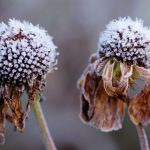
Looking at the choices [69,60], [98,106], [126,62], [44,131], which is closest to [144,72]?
[126,62]

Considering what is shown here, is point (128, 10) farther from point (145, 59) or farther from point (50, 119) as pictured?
point (145, 59)

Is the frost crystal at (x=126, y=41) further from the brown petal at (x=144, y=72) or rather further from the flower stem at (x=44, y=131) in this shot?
the flower stem at (x=44, y=131)

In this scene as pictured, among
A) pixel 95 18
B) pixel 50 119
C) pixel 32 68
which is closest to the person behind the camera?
pixel 32 68

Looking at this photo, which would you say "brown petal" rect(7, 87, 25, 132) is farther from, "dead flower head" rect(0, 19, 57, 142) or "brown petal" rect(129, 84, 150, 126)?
"brown petal" rect(129, 84, 150, 126)

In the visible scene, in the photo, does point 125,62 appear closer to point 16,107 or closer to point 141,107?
point 141,107

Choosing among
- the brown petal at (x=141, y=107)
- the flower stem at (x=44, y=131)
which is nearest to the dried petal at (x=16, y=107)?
the flower stem at (x=44, y=131)

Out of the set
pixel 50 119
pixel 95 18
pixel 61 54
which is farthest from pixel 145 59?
pixel 95 18
